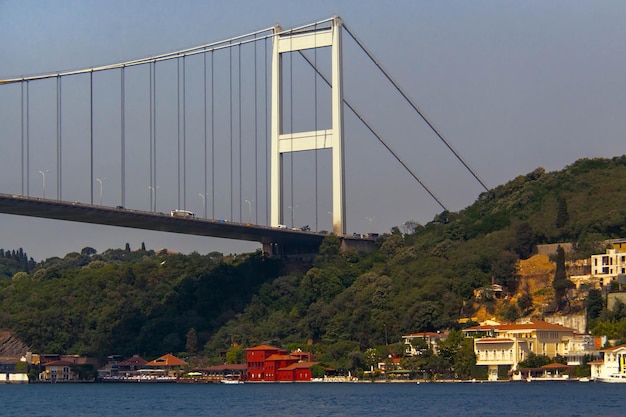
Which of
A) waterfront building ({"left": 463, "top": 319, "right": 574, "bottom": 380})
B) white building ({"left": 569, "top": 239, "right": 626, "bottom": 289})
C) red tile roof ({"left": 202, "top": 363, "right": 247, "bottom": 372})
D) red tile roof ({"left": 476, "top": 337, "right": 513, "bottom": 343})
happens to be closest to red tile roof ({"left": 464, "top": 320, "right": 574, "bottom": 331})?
waterfront building ({"left": 463, "top": 319, "right": 574, "bottom": 380})

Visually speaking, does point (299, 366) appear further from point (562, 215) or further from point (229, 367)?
point (562, 215)

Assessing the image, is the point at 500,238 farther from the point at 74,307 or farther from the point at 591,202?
the point at 74,307

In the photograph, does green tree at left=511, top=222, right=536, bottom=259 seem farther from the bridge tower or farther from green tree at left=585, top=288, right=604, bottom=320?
the bridge tower

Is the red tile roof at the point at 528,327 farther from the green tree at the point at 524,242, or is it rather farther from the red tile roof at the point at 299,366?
the red tile roof at the point at 299,366

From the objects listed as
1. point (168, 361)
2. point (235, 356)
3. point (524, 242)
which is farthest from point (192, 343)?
point (524, 242)

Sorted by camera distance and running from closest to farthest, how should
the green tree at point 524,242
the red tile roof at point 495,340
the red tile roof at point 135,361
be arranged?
the red tile roof at point 495,340 → the green tree at point 524,242 → the red tile roof at point 135,361

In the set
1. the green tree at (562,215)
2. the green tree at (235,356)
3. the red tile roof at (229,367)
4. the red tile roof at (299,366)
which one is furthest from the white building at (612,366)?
the green tree at (235,356)

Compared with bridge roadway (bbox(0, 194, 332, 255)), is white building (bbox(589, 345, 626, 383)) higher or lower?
lower
